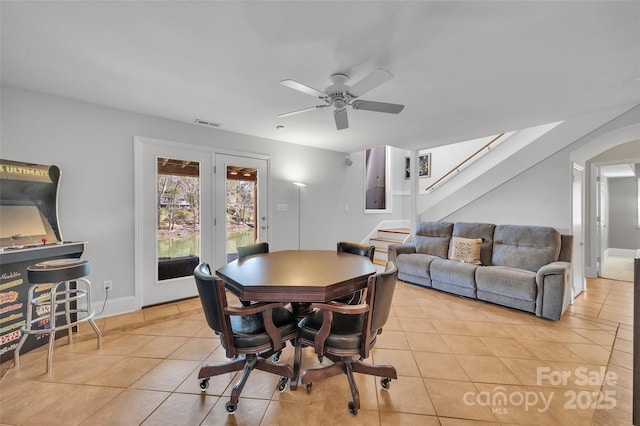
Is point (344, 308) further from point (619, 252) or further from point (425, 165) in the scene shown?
point (619, 252)

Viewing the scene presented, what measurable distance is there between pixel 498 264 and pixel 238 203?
150 inches

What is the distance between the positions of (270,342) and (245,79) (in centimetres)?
208

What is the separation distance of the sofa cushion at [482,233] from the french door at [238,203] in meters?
3.07

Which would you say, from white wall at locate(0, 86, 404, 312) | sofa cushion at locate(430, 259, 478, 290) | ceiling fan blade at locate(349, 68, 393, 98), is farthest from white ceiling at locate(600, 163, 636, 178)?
white wall at locate(0, 86, 404, 312)

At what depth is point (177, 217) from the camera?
3.46m

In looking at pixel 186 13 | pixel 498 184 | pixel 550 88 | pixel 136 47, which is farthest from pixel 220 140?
pixel 498 184

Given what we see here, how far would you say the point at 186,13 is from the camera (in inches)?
59.8

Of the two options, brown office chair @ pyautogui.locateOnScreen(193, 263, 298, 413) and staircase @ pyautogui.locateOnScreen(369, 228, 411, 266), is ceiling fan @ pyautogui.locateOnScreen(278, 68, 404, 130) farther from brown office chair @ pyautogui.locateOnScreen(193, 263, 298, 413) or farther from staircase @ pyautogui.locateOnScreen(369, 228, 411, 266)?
staircase @ pyautogui.locateOnScreen(369, 228, 411, 266)

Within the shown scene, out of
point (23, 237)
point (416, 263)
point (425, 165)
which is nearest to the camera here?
point (23, 237)

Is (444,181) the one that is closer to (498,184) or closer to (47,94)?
(498,184)

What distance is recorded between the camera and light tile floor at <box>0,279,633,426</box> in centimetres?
158

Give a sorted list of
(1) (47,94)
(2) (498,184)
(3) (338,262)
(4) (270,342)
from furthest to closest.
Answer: (2) (498,184)
(1) (47,94)
(3) (338,262)
(4) (270,342)

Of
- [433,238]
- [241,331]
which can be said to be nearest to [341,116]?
[241,331]

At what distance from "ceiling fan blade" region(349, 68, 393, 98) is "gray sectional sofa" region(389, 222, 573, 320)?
177 centimetres
